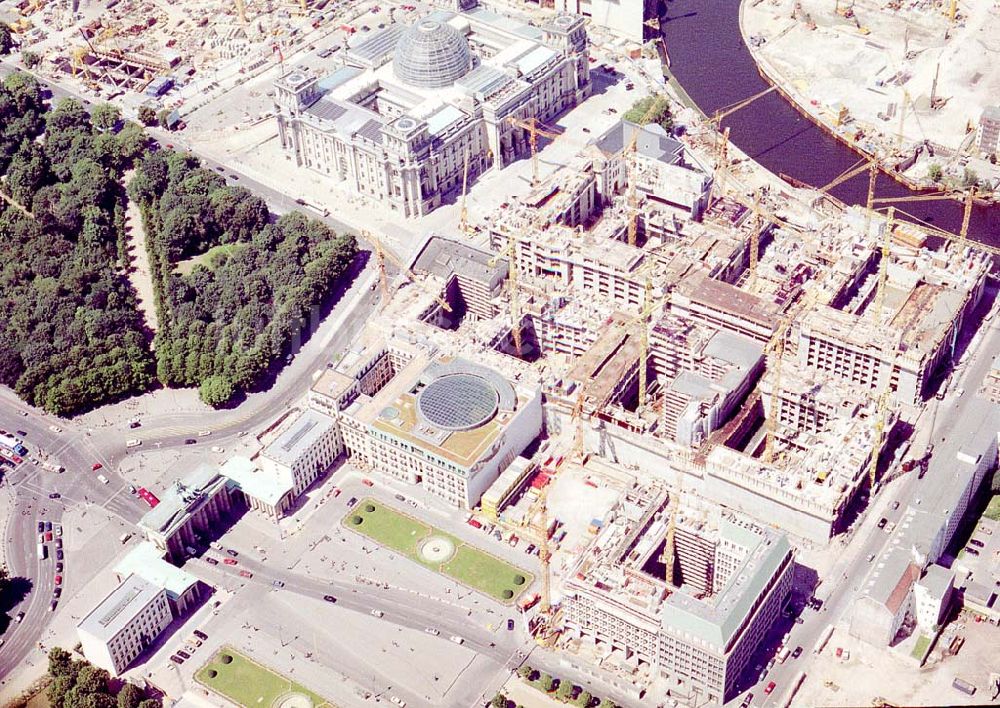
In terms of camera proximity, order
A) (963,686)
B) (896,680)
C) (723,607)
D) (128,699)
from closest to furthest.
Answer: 1. (723,607)
2. (963,686)
3. (896,680)
4. (128,699)

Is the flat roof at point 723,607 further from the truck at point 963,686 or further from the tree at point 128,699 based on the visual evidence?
the tree at point 128,699

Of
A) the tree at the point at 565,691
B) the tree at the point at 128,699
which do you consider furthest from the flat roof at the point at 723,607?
the tree at the point at 128,699

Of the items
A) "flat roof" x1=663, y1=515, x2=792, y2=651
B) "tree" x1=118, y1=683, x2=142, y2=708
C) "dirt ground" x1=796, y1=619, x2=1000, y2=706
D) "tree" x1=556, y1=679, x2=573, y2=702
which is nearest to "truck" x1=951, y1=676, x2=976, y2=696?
"dirt ground" x1=796, y1=619, x2=1000, y2=706

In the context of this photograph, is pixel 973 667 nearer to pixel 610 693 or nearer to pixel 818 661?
pixel 818 661

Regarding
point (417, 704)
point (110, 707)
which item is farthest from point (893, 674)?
point (110, 707)

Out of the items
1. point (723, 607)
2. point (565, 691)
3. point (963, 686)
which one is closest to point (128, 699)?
point (565, 691)

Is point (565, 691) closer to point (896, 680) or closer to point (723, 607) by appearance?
point (723, 607)

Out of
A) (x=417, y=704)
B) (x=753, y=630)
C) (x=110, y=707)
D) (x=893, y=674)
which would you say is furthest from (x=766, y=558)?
(x=110, y=707)

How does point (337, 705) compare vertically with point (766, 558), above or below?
below
